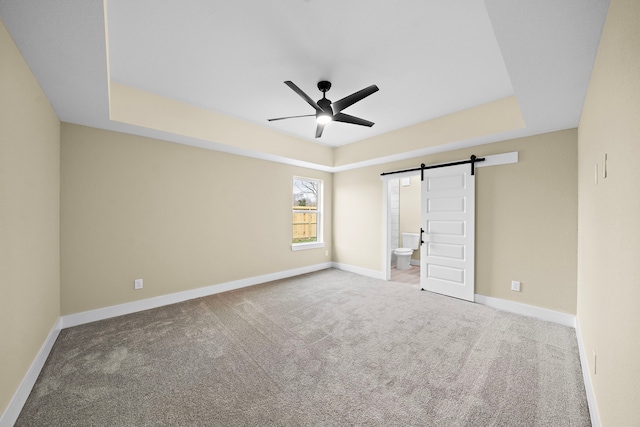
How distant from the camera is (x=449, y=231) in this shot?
3959mm

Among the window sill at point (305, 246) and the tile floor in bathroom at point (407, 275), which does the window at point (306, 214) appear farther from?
the tile floor in bathroom at point (407, 275)

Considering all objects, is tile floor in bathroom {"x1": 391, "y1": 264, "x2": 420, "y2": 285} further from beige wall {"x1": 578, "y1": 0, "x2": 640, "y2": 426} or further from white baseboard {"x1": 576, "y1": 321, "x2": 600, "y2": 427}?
beige wall {"x1": 578, "y1": 0, "x2": 640, "y2": 426}

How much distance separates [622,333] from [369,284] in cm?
359

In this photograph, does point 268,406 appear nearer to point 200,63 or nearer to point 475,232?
point 200,63

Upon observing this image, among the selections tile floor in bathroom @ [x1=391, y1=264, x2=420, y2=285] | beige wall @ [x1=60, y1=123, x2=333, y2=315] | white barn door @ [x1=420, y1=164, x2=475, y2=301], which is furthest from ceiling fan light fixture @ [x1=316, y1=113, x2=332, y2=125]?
tile floor in bathroom @ [x1=391, y1=264, x2=420, y2=285]

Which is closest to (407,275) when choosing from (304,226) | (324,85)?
(304,226)

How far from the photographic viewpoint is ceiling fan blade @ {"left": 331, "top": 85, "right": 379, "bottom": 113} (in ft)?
8.02

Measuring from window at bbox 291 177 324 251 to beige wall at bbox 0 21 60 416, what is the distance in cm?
348

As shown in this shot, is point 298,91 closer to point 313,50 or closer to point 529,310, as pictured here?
point 313,50

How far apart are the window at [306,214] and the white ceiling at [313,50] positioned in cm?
247

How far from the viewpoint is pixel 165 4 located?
177cm

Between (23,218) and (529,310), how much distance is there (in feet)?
17.2

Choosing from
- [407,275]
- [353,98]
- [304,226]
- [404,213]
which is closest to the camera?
[353,98]

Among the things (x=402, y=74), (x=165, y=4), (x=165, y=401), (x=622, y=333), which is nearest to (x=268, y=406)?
(x=165, y=401)
